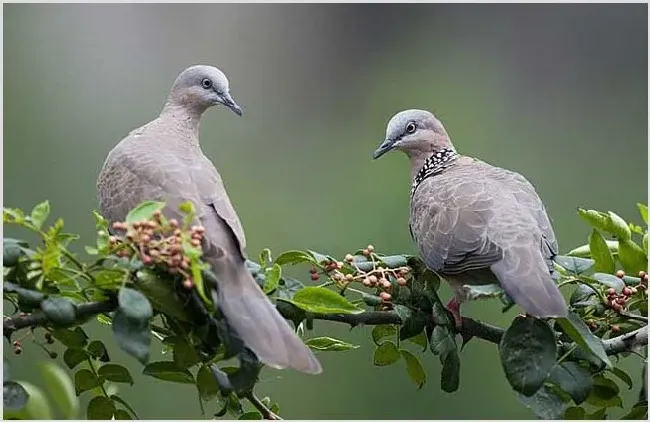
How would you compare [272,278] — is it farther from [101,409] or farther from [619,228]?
[619,228]

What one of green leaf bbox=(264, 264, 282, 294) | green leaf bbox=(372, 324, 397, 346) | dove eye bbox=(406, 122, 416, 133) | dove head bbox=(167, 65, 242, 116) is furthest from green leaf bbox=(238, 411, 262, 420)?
dove eye bbox=(406, 122, 416, 133)

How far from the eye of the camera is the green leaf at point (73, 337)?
1295 mm

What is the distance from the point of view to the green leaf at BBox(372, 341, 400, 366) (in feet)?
5.02

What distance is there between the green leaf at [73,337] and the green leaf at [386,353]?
43cm

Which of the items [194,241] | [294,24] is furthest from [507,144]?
[194,241]

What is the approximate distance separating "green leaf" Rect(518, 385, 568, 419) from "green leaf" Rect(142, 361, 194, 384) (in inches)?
16.8

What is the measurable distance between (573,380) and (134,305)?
57 centimetres

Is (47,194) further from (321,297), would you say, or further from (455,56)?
(321,297)

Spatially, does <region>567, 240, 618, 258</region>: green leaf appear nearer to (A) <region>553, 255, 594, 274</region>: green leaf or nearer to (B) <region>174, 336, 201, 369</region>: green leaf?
(A) <region>553, 255, 594, 274</region>: green leaf

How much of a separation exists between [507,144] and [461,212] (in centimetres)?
224

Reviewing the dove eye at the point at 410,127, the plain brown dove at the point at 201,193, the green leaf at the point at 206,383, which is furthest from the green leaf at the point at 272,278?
the dove eye at the point at 410,127

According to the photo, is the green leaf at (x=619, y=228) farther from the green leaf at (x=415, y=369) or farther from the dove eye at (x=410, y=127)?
the dove eye at (x=410, y=127)

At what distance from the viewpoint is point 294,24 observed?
4.22 m

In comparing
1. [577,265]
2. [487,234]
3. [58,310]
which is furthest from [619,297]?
[58,310]
